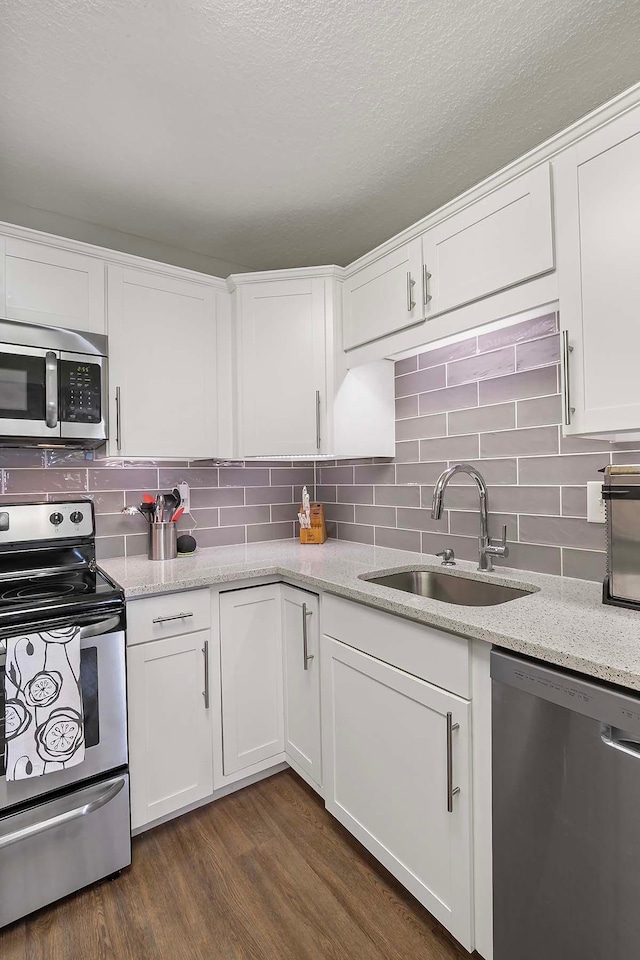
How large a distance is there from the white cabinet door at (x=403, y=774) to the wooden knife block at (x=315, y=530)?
866 millimetres

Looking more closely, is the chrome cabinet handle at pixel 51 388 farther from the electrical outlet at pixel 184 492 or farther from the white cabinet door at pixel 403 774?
the white cabinet door at pixel 403 774

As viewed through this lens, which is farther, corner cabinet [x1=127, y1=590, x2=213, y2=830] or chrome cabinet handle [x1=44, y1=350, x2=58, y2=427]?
chrome cabinet handle [x1=44, y1=350, x2=58, y2=427]

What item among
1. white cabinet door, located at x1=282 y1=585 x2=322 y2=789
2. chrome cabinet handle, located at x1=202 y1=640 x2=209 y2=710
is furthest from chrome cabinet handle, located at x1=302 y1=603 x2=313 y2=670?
chrome cabinet handle, located at x1=202 y1=640 x2=209 y2=710

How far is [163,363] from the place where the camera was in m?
2.12

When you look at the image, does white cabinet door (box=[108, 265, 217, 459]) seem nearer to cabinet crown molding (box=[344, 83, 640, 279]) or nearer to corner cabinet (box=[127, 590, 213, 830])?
corner cabinet (box=[127, 590, 213, 830])

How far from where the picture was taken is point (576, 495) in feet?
5.36

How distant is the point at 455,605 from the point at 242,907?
111 cm

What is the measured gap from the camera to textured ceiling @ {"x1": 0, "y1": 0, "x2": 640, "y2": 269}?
4.12 ft

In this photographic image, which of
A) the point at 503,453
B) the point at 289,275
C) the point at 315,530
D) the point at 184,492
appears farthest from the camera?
the point at 315,530

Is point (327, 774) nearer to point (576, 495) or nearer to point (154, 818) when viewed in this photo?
point (154, 818)

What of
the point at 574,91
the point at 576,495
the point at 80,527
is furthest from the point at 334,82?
the point at 80,527

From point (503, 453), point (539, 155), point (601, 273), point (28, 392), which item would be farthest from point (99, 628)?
point (539, 155)

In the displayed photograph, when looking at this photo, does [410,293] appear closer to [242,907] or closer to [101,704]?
[101,704]

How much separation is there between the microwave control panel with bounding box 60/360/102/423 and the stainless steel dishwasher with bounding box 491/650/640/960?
165 cm
